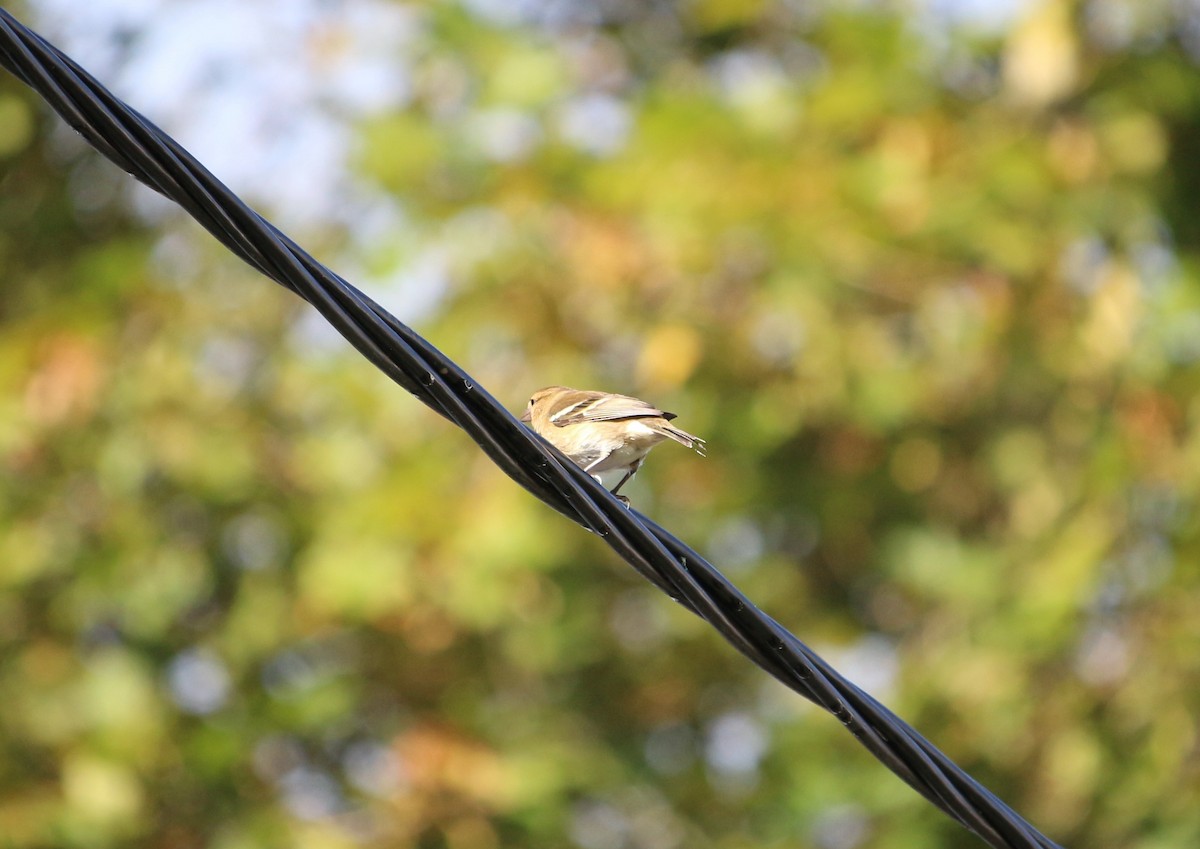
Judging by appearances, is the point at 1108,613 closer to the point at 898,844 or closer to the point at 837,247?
the point at 898,844

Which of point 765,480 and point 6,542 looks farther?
point 765,480

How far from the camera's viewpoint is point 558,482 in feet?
11.7

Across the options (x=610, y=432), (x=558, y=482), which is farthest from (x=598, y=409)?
(x=558, y=482)

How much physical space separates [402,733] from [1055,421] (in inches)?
193

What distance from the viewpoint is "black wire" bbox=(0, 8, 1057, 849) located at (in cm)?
320

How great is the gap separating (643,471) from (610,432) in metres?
4.23

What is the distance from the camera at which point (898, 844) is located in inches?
377

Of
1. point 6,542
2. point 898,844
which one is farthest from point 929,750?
point 6,542

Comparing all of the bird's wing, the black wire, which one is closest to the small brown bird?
the bird's wing

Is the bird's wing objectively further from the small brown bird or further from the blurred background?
the blurred background

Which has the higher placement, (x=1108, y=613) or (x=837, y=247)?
(x=837, y=247)

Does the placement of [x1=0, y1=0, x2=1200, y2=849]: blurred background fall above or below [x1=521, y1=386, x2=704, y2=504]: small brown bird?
above

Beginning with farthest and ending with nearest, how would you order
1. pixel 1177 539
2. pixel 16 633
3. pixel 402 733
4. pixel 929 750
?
pixel 402 733, pixel 16 633, pixel 1177 539, pixel 929 750

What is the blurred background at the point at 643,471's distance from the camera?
9688 millimetres
